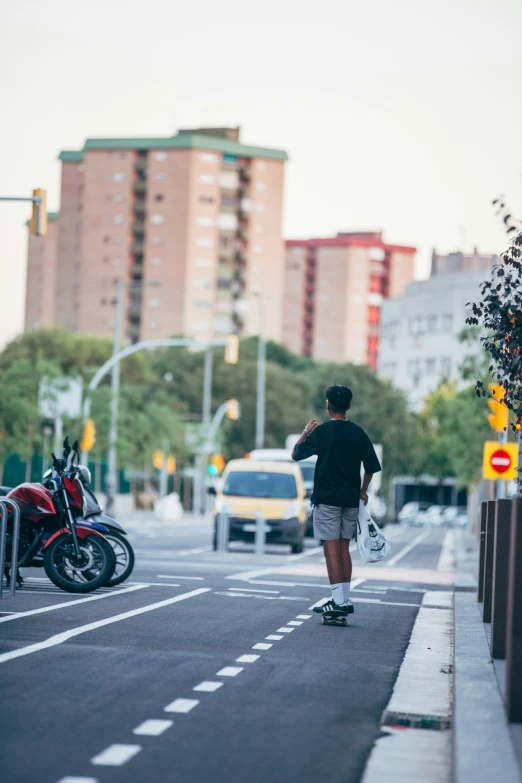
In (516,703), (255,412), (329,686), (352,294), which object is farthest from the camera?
(352,294)

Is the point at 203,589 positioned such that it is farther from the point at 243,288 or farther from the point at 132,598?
the point at 243,288

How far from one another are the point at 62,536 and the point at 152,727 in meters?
7.99

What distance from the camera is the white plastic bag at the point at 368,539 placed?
13211 mm

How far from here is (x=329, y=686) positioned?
9266mm

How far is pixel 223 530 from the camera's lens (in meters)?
32.0

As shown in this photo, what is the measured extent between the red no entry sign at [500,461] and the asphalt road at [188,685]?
13813mm

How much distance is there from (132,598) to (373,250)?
178m

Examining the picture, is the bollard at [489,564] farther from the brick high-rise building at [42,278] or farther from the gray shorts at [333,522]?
the brick high-rise building at [42,278]

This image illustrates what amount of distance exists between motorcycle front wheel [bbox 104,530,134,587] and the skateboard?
11.5 feet

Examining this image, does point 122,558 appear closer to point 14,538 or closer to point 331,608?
point 14,538

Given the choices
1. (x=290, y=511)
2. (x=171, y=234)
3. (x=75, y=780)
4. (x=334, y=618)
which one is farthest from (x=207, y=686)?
(x=171, y=234)

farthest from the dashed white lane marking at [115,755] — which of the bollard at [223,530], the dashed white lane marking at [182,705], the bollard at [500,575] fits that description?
the bollard at [223,530]

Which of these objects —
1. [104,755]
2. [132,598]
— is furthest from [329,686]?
[132,598]

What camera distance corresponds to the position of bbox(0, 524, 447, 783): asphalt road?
6.66 metres
